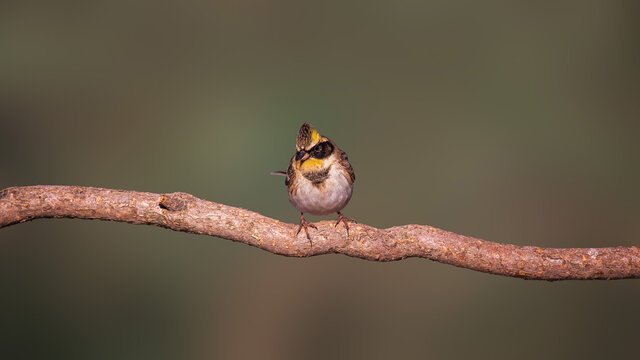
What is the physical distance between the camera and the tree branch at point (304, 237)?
297 cm

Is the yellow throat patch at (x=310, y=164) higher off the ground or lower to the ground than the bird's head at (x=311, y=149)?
lower

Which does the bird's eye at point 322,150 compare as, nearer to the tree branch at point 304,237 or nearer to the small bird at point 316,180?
the small bird at point 316,180

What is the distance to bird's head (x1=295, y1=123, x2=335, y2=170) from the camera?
9.95 ft

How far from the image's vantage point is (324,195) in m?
3.04

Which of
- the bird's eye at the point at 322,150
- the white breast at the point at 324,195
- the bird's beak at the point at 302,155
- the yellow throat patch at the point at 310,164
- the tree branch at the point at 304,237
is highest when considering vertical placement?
the bird's eye at the point at 322,150

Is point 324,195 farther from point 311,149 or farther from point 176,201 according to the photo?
point 176,201

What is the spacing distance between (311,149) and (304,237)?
52 centimetres

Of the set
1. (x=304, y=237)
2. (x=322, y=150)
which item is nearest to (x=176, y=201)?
(x=304, y=237)

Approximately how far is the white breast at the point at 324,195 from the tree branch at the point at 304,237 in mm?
131

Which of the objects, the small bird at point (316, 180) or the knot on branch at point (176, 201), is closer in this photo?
the knot on branch at point (176, 201)

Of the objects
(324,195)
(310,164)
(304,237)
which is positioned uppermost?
(310,164)

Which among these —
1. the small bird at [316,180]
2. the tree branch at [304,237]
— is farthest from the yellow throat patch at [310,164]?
the tree branch at [304,237]

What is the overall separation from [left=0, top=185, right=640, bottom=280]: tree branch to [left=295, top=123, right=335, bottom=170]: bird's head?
1.24ft

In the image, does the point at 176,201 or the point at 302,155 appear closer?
the point at 176,201
